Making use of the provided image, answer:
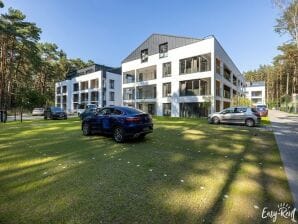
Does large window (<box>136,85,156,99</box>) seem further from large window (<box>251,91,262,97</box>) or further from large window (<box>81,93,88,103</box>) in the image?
large window (<box>251,91,262,97</box>)

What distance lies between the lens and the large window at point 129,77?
126 feet

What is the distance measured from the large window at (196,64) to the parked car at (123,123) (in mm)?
20535

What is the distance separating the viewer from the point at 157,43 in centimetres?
3453

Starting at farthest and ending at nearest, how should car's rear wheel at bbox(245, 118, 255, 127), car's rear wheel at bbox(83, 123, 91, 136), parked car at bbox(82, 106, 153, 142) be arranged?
car's rear wheel at bbox(245, 118, 255, 127), car's rear wheel at bbox(83, 123, 91, 136), parked car at bbox(82, 106, 153, 142)

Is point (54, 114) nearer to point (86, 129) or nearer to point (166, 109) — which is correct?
point (166, 109)

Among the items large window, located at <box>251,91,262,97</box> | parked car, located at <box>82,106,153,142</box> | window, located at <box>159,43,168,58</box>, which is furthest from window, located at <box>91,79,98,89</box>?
large window, located at <box>251,91,262,97</box>

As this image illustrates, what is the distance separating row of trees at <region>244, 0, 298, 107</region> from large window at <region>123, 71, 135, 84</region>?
897 inches

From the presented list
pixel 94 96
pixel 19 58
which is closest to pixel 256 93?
pixel 94 96

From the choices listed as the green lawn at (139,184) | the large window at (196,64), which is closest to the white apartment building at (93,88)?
the large window at (196,64)

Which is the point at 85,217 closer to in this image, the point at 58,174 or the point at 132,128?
the point at 58,174

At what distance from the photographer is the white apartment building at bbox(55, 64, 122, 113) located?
47.2 meters

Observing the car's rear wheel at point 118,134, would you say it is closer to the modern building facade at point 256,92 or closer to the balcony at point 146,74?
the balcony at point 146,74

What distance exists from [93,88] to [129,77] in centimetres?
1392

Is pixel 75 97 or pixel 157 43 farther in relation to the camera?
pixel 75 97
